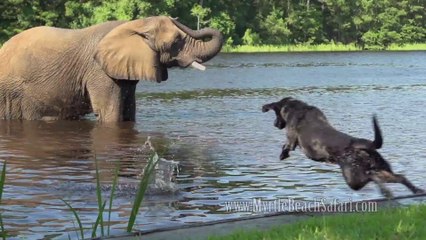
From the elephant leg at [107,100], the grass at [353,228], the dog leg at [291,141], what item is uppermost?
the dog leg at [291,141]

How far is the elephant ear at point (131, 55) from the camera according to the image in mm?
16016

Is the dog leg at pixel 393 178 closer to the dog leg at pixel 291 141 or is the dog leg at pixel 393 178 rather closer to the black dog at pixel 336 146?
the black dog at pixel 336 146

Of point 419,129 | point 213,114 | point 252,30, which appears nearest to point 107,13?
point 252,30

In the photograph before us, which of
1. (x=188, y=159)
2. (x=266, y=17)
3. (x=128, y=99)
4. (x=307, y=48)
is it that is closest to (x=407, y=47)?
(x=307, y=48)

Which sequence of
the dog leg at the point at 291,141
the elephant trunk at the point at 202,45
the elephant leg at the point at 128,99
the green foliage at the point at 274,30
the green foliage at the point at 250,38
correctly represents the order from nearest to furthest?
1. the dog leg at the point at 291,141
2. the elephant trunk at the point at 202,45
3. the elephant leg at the point at 128,99
4. the green foliage at the point at 250,38
5. the green foliage at the point at 274,30

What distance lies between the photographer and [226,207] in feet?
29.3

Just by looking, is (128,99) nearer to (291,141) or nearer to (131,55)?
(131,55)

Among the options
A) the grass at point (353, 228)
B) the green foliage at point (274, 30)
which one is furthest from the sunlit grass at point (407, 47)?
the grass at point (353, 228)

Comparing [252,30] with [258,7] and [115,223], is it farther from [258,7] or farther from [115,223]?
[115,223]

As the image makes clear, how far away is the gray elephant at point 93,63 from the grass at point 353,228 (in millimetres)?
9565

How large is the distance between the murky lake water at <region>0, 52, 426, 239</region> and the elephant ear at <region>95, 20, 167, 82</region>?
1.02m

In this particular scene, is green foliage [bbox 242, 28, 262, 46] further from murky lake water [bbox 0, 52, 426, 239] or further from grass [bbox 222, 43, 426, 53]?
murky lake water [bbox 0, 52, 426, 239]

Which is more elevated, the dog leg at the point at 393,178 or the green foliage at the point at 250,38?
the dog leg at the point at 393,178

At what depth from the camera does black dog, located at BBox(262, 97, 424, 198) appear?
817 cm
